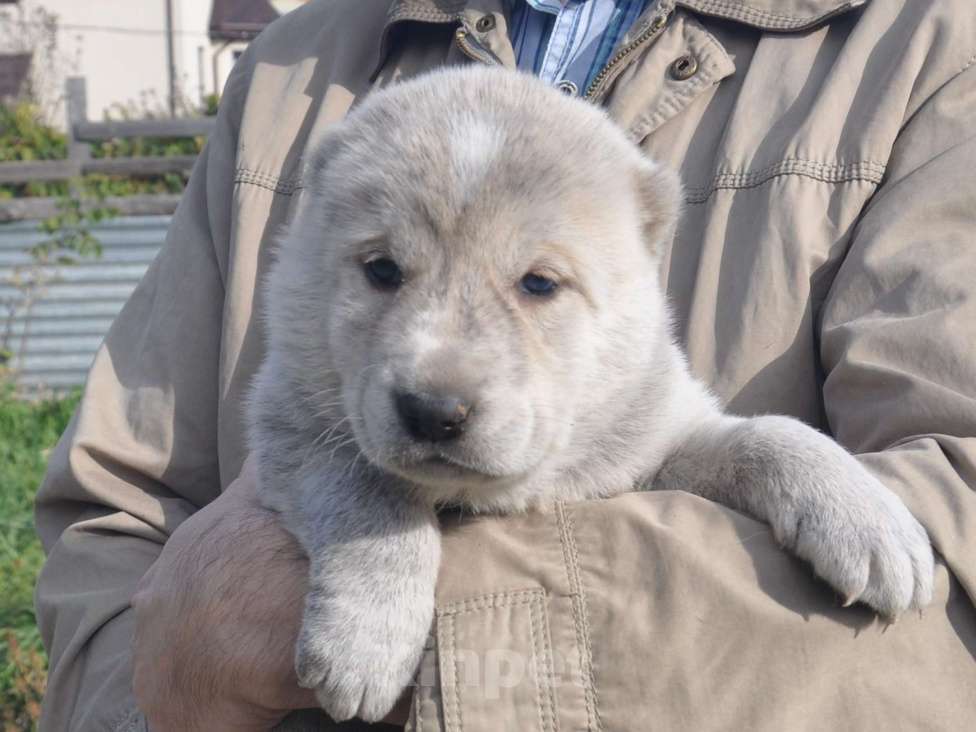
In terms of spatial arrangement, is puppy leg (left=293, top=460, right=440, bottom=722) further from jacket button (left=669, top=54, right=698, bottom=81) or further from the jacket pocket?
jacket button (left=669, top=54, right=698, bottom=81)

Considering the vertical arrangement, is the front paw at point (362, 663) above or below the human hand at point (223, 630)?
above

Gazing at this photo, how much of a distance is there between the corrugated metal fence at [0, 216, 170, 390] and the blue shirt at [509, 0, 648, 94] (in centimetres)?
669

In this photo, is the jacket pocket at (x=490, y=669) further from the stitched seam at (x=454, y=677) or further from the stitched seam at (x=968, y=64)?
the stitched seam at (x=968, y=64)

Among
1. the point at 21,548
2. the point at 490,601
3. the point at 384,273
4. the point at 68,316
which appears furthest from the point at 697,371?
the point at 68,316

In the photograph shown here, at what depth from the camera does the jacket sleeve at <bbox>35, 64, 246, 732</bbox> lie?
127 inches

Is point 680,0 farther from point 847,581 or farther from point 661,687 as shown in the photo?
point 661,687

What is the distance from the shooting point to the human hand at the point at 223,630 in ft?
8.45

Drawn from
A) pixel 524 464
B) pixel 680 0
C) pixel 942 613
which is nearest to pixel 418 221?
pixel 524 464

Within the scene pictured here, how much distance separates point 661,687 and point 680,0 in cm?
185

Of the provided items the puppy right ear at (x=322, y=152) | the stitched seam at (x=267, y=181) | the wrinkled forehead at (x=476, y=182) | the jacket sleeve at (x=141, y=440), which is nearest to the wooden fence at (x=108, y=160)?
Result: the jacket sleeve at (x=141, y=440)

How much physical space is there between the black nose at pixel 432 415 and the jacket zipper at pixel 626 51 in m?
1.22

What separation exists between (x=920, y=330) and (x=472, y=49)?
1.45 metres

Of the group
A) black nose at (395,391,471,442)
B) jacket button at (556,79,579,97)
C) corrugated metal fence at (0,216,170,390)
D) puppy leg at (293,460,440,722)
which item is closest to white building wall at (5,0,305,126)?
corrugated metal fence at (0,216,170,390)

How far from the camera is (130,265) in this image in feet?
31.8
